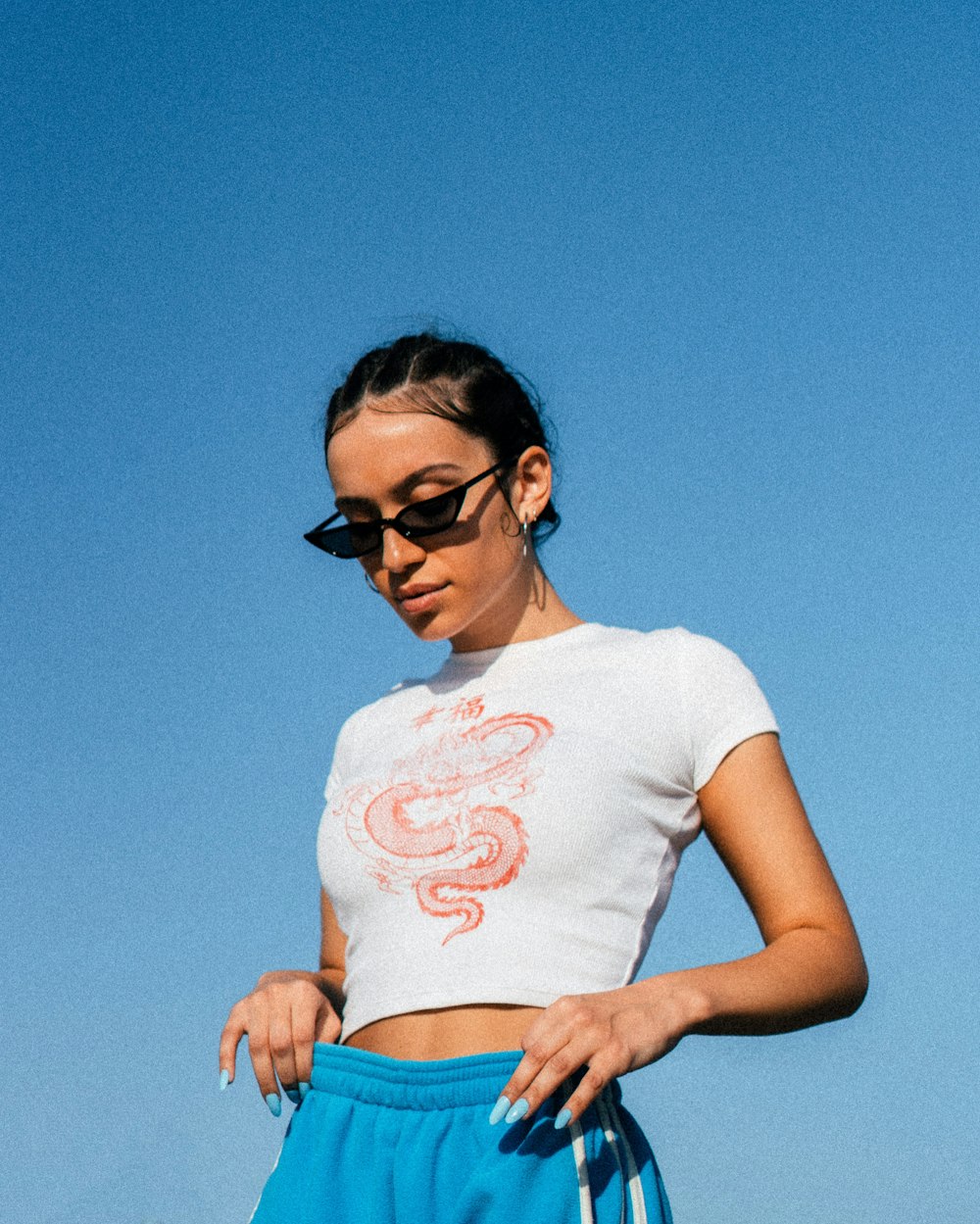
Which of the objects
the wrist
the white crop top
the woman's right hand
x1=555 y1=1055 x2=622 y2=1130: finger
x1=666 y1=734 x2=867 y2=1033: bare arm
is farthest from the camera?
the woman's right hand

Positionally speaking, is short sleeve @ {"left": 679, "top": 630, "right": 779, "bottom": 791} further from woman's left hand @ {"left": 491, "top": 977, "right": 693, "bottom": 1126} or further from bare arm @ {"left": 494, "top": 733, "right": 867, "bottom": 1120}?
woman's left hand @ {"left": 491, "top": 977, "right": 693, "bottom": 1126}

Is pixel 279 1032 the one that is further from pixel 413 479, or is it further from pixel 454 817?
pixel 413 479

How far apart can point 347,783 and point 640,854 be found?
2.71 feet

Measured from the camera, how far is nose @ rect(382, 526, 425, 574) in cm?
369

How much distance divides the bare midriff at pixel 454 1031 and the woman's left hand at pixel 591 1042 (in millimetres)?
279

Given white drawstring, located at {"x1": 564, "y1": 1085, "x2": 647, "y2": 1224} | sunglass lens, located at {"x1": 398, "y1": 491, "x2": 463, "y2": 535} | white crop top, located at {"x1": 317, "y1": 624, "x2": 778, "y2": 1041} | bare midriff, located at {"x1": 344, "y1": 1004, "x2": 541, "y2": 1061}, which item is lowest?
white drawstring, located at {"x1": 564, "y1": 1085, "x2": 647, "y2": 1224}

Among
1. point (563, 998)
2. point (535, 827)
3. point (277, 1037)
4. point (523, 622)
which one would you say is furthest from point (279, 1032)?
point (523, 622)

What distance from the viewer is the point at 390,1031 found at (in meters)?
3.17

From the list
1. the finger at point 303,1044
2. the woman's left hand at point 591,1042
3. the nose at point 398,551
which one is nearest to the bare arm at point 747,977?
the woman's left hand at point 591,1042

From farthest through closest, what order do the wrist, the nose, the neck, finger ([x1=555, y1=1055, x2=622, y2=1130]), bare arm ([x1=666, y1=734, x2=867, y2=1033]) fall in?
the neck → the nose → bare arm ([x1=666, y1=734, x2=867, y2=1033]) → the wrist → finger ([x1=555, y1=1055, x2=622, y2=1130])

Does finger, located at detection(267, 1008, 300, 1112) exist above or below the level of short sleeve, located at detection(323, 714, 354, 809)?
below

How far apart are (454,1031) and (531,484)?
155 centimetres

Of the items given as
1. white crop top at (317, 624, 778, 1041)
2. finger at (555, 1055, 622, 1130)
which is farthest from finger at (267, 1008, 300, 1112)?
finger at (555, 1055, 622, 1130)

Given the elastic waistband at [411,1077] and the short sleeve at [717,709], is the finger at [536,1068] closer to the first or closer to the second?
the elastic waistband at [411,1077]
